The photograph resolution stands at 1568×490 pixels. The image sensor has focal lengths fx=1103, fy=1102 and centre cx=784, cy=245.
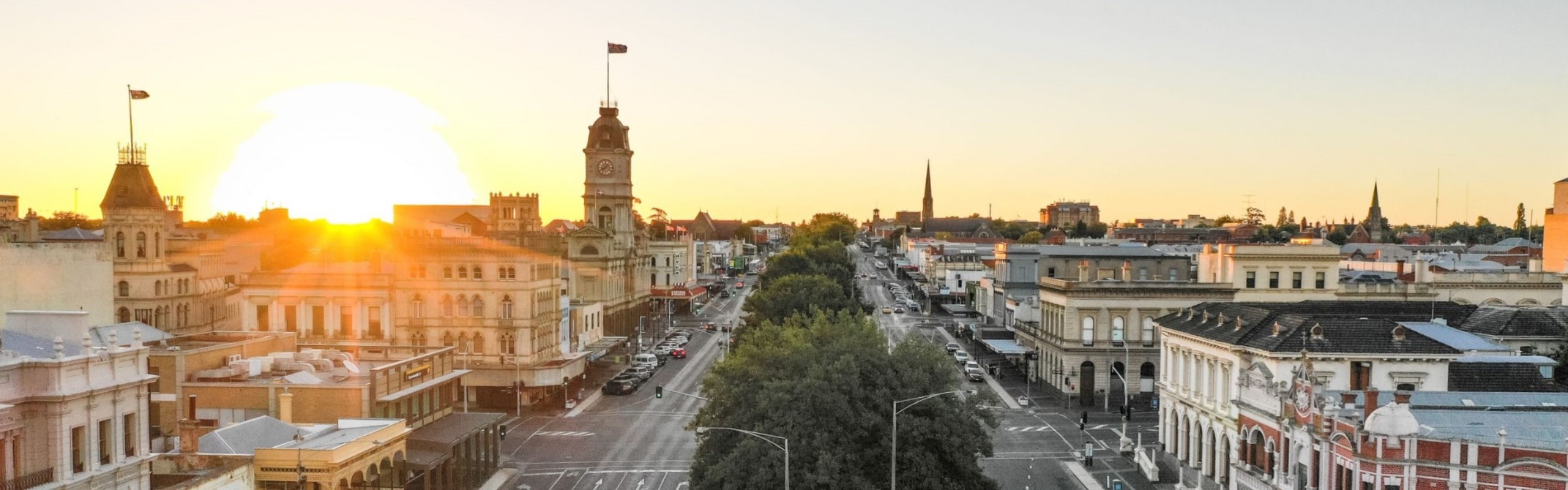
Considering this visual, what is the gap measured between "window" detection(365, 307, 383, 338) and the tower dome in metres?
36.5

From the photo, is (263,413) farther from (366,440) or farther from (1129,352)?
(1129,352)

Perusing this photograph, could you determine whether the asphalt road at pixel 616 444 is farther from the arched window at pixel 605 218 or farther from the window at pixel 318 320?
the arched window at pixel 605 218

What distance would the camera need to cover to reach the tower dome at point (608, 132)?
355 ft

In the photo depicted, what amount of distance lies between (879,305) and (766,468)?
110504 mm

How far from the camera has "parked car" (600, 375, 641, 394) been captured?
81.9m

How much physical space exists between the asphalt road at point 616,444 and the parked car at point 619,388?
599 mm

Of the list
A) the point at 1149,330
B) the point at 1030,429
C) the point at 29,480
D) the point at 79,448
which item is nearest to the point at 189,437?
the point at 79,448

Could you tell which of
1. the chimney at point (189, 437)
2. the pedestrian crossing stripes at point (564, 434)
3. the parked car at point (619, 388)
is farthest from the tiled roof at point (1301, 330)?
the chimney at point (189, 437)

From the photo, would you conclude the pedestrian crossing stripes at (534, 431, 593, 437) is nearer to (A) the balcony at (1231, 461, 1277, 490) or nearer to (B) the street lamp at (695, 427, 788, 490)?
(B) the street lamp at (695, 427, 788, 490)

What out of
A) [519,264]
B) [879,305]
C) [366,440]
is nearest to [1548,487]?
[366,440]

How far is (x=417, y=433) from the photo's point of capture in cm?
5200

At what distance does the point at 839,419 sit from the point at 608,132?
71.3 meters

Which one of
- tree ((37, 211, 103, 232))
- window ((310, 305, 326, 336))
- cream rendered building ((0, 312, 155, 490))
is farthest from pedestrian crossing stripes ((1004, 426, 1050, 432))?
tree ((37, 211, 103, 232))

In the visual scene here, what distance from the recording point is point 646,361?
9312 centimetres
